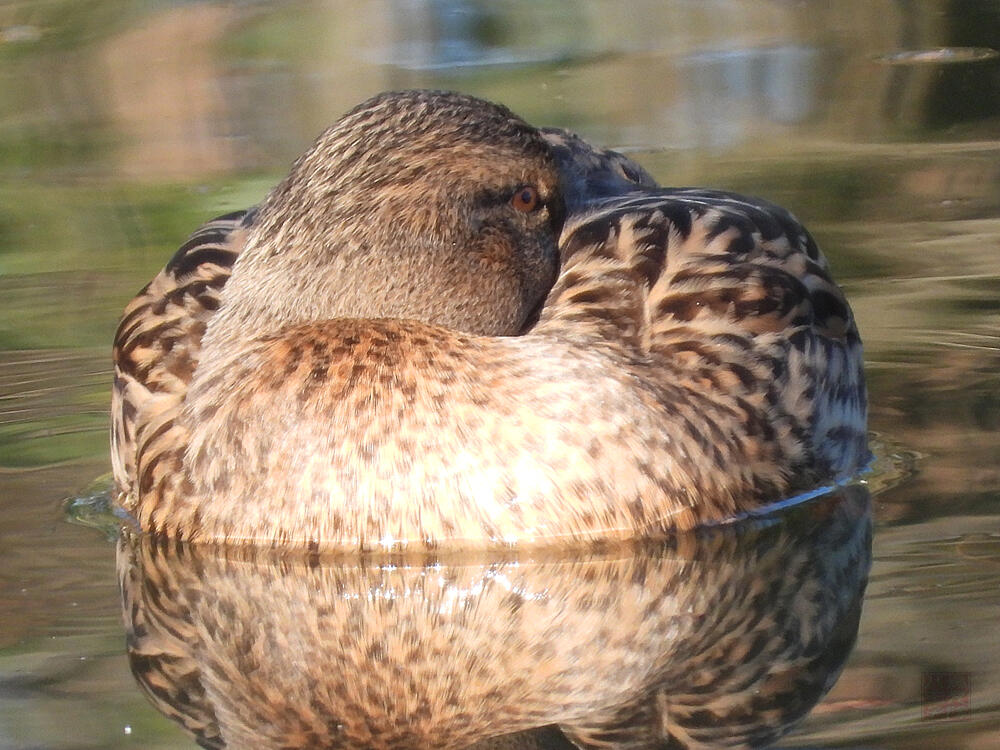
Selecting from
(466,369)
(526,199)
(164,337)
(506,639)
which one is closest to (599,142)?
(164,337)

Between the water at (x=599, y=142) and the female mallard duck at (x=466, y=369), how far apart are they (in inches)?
18.1

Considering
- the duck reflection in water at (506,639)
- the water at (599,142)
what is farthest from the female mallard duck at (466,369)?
the water at (599,142)

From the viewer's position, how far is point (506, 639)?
227 inches

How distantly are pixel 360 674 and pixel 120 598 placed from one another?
1.12 metres

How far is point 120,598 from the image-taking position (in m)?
6.39

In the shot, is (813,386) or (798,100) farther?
(798,100)

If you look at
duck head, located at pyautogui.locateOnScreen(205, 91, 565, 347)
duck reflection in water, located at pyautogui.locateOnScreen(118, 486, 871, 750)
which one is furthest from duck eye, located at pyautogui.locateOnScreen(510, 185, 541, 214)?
duck reflection in water, located at pyautogui.locateOnScreen(118, 486, 871, 750)

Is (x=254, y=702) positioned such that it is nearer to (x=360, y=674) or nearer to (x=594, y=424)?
(x=360, y=674)

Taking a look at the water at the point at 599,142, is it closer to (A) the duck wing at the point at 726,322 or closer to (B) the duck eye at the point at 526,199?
(A) the duck wing at the point at 726,322

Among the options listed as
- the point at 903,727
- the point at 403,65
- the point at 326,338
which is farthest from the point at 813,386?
the point at 403,65

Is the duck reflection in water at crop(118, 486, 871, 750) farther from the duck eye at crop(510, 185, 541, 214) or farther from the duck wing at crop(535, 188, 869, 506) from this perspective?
the duck eye at crop(510, 185, 541, 214)

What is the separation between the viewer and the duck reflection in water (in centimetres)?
516

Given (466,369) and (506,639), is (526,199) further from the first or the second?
(506,639)

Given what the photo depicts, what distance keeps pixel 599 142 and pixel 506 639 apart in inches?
272
